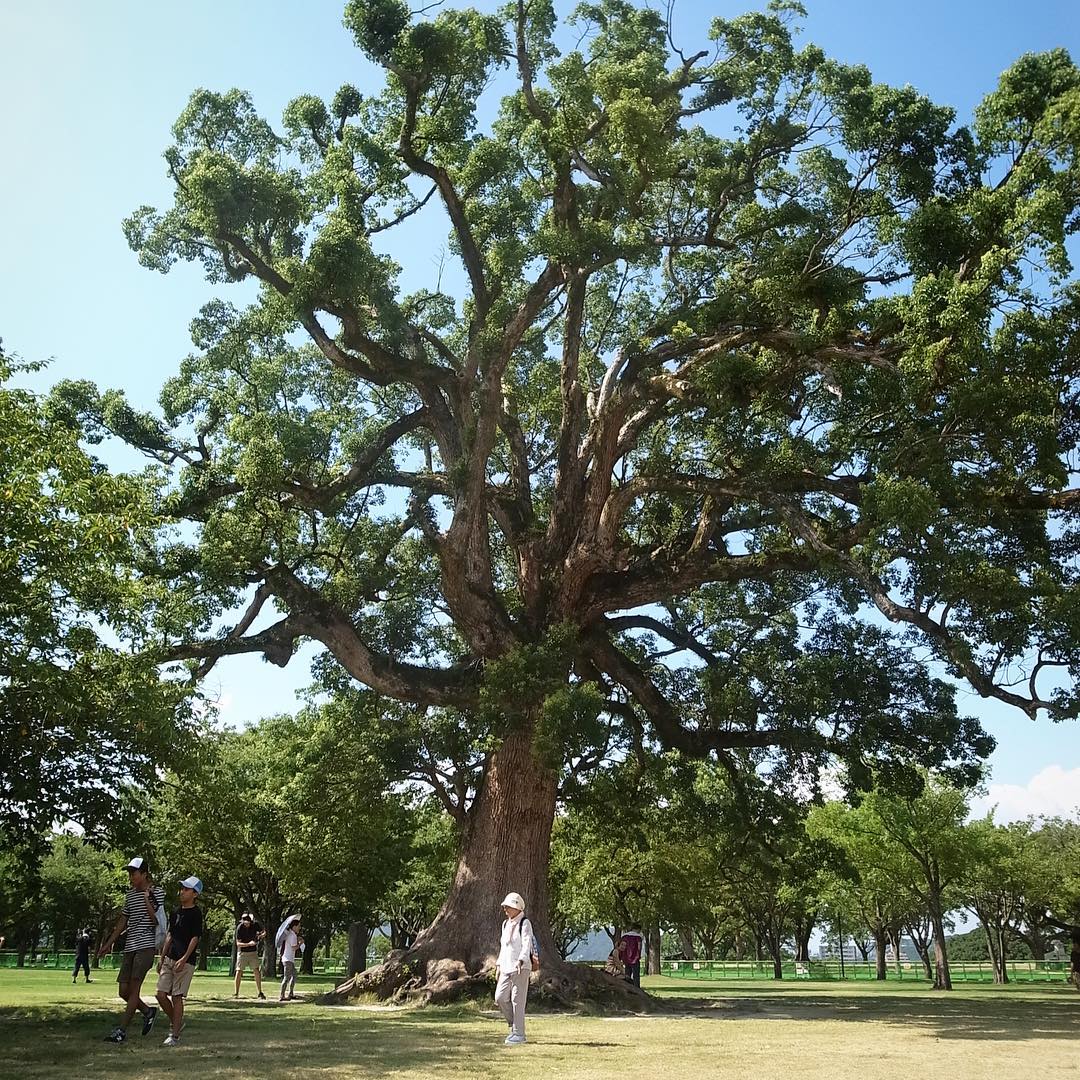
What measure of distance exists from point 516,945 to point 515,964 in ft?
0.65

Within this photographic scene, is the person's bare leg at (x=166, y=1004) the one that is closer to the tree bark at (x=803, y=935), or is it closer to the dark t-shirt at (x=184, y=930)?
the dark t-shirt at (x=184, y=930)

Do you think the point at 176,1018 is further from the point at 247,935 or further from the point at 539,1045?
the point at 247,935

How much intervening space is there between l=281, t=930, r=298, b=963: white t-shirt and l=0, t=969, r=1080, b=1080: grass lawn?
263cm

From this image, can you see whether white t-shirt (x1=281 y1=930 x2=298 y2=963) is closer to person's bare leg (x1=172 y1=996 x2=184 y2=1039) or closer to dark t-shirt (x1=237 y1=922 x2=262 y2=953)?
dark t-shirt (x1=237 y1=922 x2=262 y2=953)

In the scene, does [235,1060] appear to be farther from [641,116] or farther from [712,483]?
[641,116]

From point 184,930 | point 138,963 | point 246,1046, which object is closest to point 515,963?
point 246,1046

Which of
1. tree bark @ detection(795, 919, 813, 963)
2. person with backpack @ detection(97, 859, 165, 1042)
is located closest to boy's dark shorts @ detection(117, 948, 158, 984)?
person with backpack @ detection(97, 859, 165, 1042)

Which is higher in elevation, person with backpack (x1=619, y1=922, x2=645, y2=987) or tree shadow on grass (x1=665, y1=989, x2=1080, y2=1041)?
person with backpack (x1=619, y1=922, x2=645, y2=987)

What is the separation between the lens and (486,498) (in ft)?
62.2

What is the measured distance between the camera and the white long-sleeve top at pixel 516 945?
30.7 feet

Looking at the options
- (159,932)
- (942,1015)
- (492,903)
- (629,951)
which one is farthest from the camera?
(629,951)

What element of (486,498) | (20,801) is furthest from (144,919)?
(486,498)

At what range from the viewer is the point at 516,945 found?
9.44m

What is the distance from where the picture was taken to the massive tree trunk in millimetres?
15672
